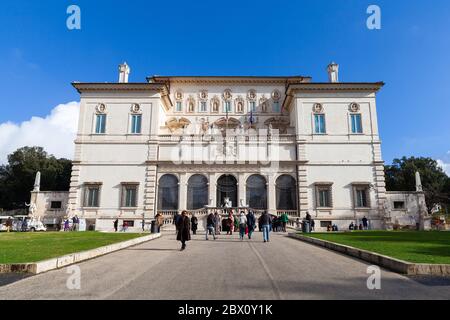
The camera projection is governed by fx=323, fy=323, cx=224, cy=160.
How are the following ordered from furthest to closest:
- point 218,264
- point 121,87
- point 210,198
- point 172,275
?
1. point 121,87
2. point 210,198
3. point 218,264
4. point 172,275

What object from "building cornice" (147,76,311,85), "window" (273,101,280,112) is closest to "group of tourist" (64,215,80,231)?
"building cornice" (147,76,311,85)

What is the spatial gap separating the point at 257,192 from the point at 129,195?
1441cm

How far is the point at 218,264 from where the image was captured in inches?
402

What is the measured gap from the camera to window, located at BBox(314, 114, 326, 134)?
38125 mm

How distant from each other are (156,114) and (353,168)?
23.6 m

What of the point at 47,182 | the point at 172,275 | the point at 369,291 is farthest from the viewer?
the point at 47,182

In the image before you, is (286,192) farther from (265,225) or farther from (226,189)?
(265,225)

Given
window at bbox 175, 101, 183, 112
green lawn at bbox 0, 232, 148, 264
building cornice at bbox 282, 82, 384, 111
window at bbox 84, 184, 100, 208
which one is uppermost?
building cornice at bbox 282, 82, 384, 111

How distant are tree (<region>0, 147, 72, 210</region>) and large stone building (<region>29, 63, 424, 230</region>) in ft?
101

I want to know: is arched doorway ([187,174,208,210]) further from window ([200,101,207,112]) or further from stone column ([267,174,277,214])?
window ([200,101,207,112])
